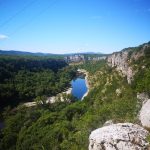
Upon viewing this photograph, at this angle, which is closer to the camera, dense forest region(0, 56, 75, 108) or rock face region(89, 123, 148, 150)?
rock face region(89, 123, 148, 150)

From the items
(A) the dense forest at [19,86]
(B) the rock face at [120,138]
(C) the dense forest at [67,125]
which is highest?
(B) the rock face at [120,138]

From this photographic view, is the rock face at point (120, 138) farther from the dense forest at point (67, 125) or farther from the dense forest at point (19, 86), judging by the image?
the dense forest at point (19, 86)

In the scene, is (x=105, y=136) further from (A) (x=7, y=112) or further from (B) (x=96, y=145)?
(A) (x=7, y=112)

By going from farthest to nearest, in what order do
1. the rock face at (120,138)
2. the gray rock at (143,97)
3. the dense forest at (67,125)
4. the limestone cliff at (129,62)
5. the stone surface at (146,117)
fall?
the limestone cliff at (129,62)
the gray rock at (143,97)
the dense forest at (67,125)
the stone surface at (146,117)
the rock face at (120,138)

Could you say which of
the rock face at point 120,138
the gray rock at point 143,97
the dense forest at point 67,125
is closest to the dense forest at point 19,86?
the dense forest at point 67,125

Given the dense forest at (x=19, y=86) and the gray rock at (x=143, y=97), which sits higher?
the gray rock at (x=143, y=97)

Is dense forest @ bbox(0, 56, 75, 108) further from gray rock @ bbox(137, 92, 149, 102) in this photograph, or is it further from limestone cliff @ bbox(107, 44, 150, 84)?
gray rock @ bbox(137, 92, 149, 102)

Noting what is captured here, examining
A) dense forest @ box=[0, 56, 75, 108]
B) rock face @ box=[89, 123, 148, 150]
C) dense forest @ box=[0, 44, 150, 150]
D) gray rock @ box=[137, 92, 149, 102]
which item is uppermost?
rock face @ box=[89, 123, 148, 150]

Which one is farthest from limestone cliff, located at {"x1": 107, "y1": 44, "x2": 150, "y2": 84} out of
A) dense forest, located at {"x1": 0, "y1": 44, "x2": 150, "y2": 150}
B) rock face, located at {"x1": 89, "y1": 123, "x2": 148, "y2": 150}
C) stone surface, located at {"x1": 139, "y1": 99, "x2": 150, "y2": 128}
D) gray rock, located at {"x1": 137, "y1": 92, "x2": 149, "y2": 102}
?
rock face, located at {"x1": 89, "y1": 123, "x2": 148, "y2": 150}
